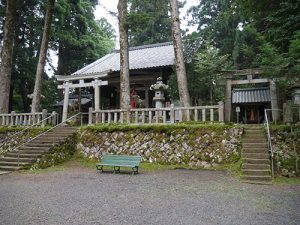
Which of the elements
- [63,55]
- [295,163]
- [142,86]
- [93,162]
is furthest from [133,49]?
[295,163]

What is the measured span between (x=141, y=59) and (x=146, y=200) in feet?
47.3

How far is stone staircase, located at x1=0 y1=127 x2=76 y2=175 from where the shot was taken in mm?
10369

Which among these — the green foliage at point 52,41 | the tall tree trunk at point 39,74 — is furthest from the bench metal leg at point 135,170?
the green foliage at point 52,41

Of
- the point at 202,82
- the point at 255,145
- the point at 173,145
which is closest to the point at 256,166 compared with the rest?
the point at 255,145

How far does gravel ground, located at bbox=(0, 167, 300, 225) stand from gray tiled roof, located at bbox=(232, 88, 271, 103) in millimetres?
10492

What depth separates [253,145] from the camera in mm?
9031

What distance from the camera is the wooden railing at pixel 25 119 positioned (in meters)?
13.5

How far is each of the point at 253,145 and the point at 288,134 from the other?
45.7 inches

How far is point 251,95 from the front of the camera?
18.5m

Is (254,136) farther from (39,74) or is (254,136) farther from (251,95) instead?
(39,74)

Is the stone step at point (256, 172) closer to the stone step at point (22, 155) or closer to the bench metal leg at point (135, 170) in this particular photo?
the bench metal leg at point (135, 170)

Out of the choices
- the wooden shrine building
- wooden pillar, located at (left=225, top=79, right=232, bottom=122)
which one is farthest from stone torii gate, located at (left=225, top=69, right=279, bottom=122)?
the wooden shrine building

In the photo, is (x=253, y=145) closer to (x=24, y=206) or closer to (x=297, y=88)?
(x=297, y=88)

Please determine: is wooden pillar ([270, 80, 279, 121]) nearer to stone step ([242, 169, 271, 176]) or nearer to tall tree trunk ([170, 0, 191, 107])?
tall tree trunk ([170, 0, 191, 107])
